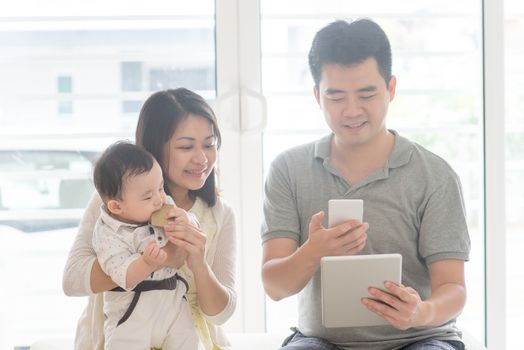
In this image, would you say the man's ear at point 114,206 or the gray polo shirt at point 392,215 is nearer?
the man's ear at point 114,206

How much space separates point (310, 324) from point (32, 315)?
129 cm

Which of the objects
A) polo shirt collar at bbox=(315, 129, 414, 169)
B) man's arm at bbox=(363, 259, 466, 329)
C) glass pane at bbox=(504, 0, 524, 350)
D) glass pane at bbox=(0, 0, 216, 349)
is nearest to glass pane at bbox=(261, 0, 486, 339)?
glass pane at bbox=(504, 0, 524, 350)

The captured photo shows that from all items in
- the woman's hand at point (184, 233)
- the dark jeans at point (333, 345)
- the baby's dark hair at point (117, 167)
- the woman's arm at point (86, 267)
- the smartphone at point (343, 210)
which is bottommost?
the dark jeans at point (333, 345)

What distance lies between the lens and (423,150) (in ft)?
7.25

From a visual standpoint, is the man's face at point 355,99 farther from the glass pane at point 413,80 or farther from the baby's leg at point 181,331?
the glass pane at point 413,80

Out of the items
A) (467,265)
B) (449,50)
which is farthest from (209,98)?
(467,265)

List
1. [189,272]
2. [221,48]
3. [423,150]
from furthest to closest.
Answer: [221,48], [423,150], [189,272]

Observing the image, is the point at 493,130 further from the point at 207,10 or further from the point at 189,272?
the point at 189,272

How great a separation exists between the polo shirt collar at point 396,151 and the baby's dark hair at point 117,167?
1.77 ft

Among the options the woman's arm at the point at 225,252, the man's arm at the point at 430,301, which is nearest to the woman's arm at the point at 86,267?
the woman's arm at the point at 225,252

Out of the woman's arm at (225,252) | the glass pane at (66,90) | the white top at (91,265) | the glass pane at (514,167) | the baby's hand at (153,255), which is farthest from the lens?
the glass pane at (514,167)

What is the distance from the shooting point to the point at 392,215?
2.14 meters

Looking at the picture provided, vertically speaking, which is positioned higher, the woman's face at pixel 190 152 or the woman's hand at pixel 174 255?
the woman's face at pixel 190 152

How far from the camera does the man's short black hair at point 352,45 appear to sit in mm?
2092
